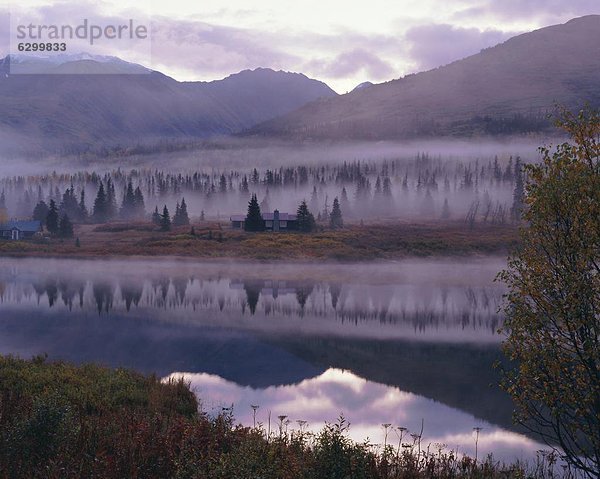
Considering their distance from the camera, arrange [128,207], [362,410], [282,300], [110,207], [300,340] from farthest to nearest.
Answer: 1. [128,207]
2. [110,207]
3. [282,300]
4. [300,340]
5. [362,410]

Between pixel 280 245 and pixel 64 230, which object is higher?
pixel 64 230

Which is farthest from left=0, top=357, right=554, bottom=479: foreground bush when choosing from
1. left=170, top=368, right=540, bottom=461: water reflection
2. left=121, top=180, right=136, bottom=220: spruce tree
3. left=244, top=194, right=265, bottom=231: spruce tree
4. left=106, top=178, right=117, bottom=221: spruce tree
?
left=121, top=180, right=136, bottom=220: spruce tree

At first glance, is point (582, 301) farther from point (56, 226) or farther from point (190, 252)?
point (56, 226)

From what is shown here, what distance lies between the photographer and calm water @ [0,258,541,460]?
26.8 metres

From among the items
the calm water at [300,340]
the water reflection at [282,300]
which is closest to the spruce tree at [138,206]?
the water reflection at [282,300]

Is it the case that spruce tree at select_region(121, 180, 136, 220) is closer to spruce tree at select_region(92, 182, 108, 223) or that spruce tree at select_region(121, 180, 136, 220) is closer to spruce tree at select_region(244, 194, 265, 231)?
spruce tree at select_region(92, 182, 108, 223)

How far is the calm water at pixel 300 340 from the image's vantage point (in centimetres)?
2675

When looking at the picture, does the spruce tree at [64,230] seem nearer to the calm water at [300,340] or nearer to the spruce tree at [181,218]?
the spruce tree at [181,218]

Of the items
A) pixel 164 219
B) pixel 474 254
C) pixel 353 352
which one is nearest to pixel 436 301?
pixel 353 352

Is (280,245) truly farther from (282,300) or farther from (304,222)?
(282,300)

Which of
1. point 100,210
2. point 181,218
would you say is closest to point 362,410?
point 181,218

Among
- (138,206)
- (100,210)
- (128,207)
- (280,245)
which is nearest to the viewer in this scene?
(280,245)

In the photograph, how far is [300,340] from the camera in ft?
143

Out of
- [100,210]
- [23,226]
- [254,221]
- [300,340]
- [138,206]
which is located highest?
[138,206]
